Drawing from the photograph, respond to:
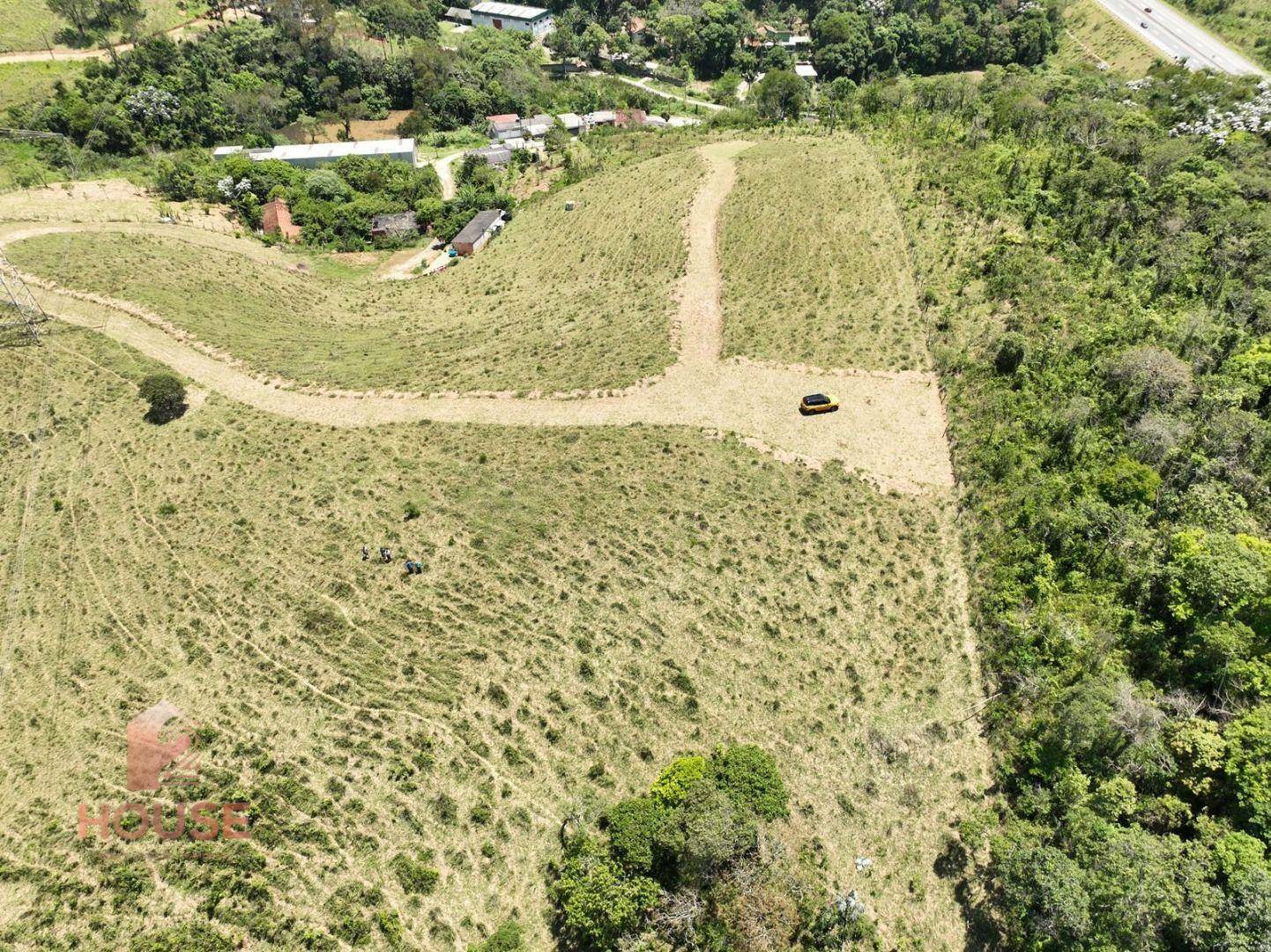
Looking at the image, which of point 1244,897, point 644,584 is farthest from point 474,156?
point 1244,897

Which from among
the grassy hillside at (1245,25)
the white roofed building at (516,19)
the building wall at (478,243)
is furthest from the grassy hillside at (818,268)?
the white roofed building at (516,19)

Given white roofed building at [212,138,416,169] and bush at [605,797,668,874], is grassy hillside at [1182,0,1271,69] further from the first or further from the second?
bush at [605,797,668,874]

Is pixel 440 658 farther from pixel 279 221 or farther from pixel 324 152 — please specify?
pixel 324 152

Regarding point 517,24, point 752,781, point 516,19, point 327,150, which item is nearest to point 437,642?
point 752,781

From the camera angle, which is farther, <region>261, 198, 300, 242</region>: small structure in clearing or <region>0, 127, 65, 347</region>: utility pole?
<region>261, 198, 300, 242</region>: small structure in clearing

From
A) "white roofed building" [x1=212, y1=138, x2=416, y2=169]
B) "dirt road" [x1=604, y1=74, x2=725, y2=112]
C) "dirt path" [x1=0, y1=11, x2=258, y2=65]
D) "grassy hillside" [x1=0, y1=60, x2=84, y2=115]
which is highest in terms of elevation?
"dirt path" [x1=0, y1=11, x2=258, y2=65]

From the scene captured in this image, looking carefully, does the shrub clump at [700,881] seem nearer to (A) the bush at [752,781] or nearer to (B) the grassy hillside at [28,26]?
(A) the bush at [752,781]

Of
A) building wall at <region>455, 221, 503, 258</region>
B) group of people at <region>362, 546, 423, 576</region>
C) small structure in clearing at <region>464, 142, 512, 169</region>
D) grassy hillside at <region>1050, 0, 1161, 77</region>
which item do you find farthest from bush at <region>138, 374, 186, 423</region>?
grassy hillside at <region>1050, 0, 1161, 77</region>
